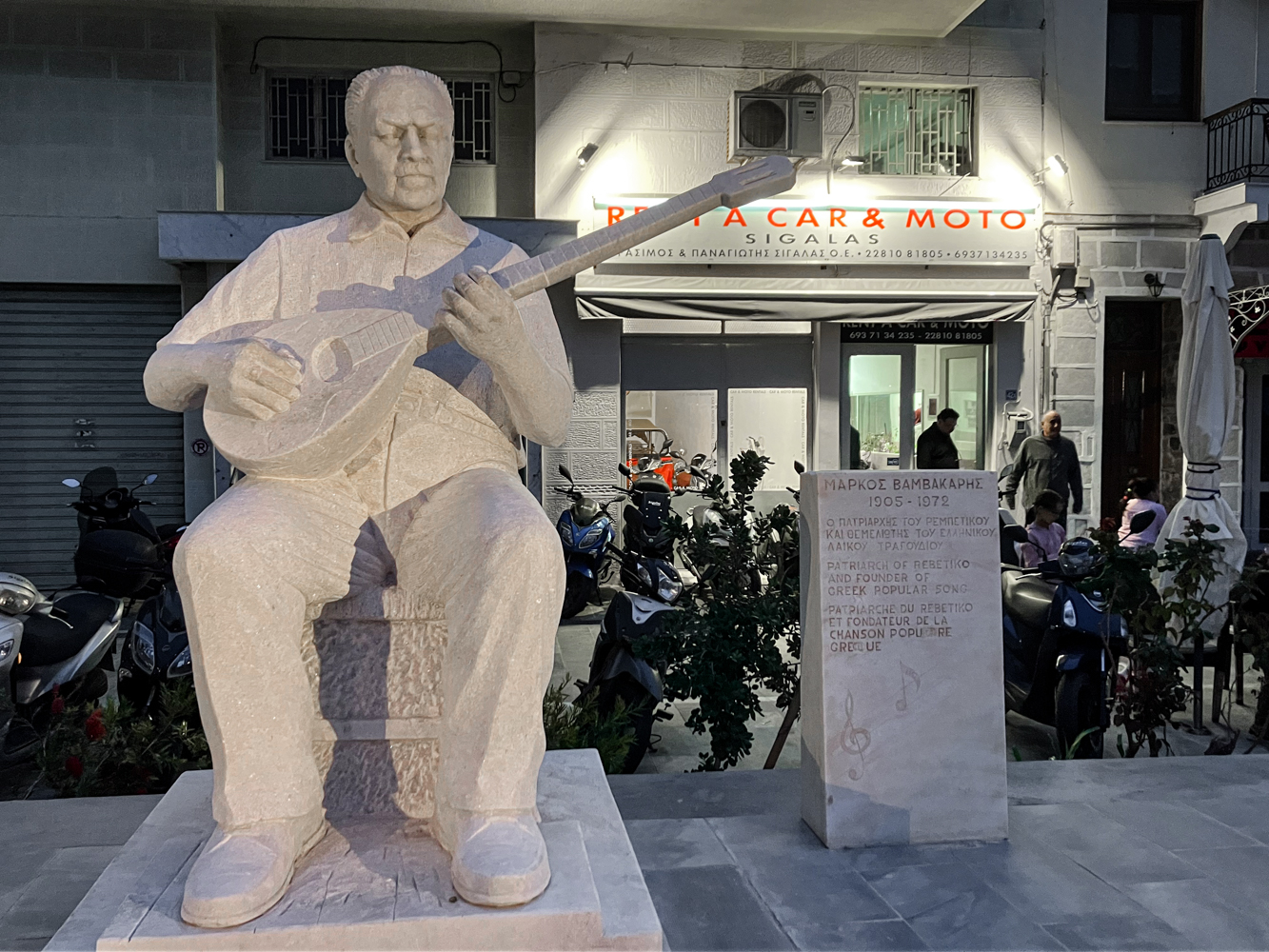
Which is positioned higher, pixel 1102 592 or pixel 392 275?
pixel 392 275

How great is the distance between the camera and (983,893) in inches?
114

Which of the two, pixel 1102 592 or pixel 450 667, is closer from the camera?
pixel 450 667

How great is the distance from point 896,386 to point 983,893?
26.7 feet

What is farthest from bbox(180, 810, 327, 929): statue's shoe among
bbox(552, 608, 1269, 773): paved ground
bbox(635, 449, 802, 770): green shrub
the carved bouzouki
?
bbox(552, 608, 1269, 773): paved ground

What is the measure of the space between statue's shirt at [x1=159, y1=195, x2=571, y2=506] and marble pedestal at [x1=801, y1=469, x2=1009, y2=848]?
1.02 metres

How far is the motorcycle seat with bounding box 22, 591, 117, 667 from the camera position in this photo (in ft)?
14.5

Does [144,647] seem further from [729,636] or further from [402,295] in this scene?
[402,295]

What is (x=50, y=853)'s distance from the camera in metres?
3.12

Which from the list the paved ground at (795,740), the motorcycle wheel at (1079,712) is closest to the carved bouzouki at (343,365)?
the paved ground at (795,740)

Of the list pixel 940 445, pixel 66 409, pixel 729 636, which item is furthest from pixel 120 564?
pixel 940 445

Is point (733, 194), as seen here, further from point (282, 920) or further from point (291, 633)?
point (282, 920)

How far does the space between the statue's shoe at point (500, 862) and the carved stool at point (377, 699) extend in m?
0.41

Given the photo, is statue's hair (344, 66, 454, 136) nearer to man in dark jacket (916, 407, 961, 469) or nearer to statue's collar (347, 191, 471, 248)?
statue's collar (347, 191, 471, 248)

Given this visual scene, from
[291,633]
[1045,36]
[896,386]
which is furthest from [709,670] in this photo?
[1045,36]
